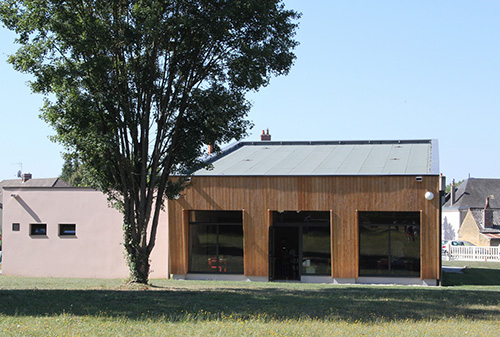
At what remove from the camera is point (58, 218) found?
88.4 feet

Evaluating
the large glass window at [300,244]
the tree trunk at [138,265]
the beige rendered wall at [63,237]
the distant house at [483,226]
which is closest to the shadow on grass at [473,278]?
the large glass window at [300,244]

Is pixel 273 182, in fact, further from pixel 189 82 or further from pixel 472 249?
pixel 472 249

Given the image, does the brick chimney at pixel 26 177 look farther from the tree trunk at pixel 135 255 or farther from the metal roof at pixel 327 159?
the tree trunk at pixel 135 255

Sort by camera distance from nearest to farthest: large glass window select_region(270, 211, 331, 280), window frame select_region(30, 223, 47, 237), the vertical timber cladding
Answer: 1. the vertical timber cladding
2. large glass window select_region(270, 211, 331, 280)
3. window frame select_region(30, 223, 47, 237)

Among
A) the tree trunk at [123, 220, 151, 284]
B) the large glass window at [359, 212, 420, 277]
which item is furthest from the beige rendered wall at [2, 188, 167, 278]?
the large glass window at [359, 212, 420, 277]

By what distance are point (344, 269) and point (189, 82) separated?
10030mm

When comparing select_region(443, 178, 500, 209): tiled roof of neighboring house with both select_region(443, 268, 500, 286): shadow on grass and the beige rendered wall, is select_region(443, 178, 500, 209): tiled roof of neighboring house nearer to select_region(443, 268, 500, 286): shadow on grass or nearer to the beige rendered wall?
select_region(443, 268, 500, 286): shadow on grass

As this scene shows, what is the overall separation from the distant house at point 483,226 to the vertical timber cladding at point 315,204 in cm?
4192

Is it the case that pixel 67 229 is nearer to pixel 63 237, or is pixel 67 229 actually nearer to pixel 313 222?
pixel 63 237

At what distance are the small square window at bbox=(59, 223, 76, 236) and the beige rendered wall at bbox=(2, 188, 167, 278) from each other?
169 mm

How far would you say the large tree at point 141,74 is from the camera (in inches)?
615

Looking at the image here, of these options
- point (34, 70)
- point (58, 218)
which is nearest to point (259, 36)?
point (34, 70)

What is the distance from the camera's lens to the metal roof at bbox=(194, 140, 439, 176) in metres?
24.1

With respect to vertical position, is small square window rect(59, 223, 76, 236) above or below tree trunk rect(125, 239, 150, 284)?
above
